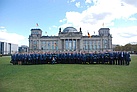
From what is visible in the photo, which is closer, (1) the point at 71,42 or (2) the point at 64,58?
(2) the point at 64,58

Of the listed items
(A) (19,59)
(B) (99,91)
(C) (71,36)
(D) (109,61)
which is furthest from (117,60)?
(C) (71,36)

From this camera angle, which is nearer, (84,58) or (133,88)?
(133,88)

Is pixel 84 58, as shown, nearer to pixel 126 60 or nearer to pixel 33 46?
pixel 126 60

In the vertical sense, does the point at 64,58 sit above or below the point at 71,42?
below

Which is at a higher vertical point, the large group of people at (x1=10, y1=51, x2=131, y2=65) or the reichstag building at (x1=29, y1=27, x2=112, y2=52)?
the reichstag building at (x1=29, y1=27, x2=112, y2=52)

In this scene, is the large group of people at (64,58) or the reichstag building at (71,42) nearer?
the large group of people at (64,58)

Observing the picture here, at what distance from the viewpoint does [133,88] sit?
21.2 ft

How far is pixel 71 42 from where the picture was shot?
94562 millimetres

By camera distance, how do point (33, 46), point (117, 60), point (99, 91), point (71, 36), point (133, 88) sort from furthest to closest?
point (33, 46) → point (71, 36) → point (117, 60) → point (133, 88) → point (99, 91)

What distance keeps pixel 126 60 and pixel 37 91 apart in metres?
12.8

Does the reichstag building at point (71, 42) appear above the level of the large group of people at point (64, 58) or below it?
above

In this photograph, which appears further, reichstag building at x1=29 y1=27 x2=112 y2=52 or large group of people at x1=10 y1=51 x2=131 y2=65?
Result: reichstag building at x1=29 y1=27 x2=112 y2=52

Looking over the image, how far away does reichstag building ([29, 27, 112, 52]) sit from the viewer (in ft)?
306

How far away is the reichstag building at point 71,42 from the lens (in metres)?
93.4
